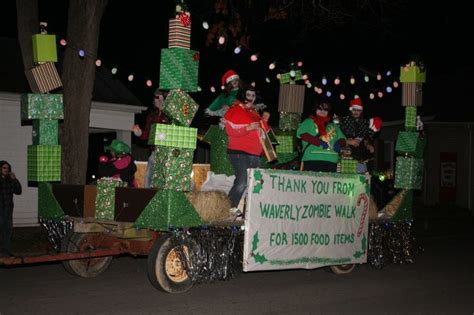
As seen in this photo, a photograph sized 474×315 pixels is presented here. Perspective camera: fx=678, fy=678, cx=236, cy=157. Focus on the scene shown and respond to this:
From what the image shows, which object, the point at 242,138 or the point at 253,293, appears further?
the point at 242,138

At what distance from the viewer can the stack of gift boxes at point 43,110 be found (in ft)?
28.3

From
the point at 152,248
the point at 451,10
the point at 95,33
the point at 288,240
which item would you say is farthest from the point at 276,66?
the point at 451,10

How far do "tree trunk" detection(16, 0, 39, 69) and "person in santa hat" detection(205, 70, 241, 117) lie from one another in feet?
15.5

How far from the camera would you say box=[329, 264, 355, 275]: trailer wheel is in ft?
32.3

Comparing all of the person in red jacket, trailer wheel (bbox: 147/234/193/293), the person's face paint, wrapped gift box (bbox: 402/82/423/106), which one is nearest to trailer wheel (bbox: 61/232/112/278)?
trailer wheel (bbox: 147/234/193/293)

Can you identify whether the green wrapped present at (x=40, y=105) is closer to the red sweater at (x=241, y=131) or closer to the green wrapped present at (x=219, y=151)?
the red sweater at (x=241, y=131)

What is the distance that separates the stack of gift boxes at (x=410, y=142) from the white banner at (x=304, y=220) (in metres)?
1.38

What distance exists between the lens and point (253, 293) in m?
8.31

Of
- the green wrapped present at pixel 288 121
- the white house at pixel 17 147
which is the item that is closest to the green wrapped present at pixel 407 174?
the green wrapped present at pixel 288 121

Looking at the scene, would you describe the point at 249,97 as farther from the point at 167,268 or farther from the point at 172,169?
the point at 167,268

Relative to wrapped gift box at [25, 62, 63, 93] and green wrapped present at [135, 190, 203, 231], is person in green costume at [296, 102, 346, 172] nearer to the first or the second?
green wrapped present at [135, 190, 203, 231]

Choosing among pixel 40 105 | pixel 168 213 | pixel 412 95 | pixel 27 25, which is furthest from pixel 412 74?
pixel 27 25

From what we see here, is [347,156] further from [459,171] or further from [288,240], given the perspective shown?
[459,171]

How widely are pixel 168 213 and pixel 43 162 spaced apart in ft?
6.93
